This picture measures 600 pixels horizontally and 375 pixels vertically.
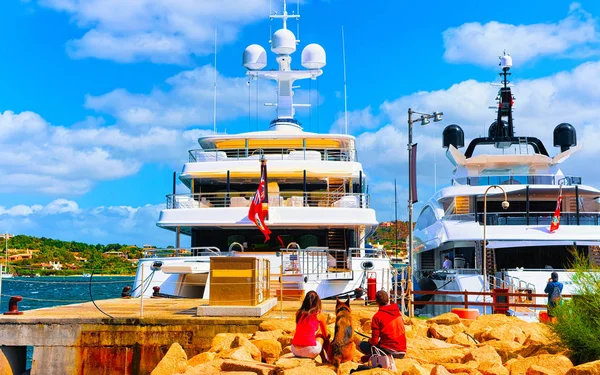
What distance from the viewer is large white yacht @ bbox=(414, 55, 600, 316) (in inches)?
1112

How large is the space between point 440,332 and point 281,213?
388 inches

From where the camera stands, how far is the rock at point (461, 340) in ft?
48.8

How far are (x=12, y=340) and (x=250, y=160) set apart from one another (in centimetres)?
1319

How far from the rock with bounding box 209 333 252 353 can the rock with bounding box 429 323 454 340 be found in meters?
3.95

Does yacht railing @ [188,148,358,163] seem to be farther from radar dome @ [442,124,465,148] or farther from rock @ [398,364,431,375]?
rock @ [398,364,431,375]

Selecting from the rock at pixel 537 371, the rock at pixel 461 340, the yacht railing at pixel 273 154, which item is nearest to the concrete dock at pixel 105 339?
the rock at pixel 461 340

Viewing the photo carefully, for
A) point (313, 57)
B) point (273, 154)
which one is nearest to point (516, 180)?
point (313, 57)

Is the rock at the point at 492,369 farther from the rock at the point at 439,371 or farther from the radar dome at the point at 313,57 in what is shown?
the radar dome at the point at 313,57

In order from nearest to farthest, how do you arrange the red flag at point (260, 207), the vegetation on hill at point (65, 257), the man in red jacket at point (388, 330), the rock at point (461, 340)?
1. the man in red jacket at point (388, 330)
2. the rock at point (461, 340)
3. the red flag at point (260, 207)
4. the vegetation on hill at point (65, 257)

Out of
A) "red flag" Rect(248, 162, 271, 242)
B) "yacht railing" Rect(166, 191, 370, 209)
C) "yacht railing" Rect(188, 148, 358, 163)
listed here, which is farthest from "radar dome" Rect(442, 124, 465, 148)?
"red flag" Rect(248, 162, 271, 242)

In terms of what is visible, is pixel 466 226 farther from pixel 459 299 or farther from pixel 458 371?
pixel 458 371

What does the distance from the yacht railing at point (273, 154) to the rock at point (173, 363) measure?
1403 centimetres

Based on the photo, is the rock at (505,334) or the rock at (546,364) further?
the rock at (505,334)

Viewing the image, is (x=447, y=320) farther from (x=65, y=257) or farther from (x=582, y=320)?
(x=65, y=257)
